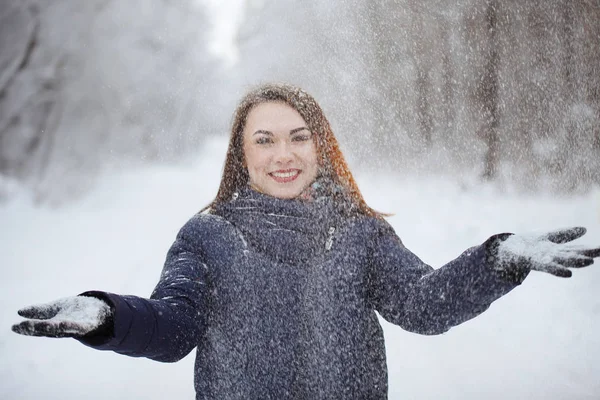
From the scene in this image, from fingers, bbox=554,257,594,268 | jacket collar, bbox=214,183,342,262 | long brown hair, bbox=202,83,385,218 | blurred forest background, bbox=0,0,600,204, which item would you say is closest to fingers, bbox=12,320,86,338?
A: jacket collar, bbox=214,183,342,262

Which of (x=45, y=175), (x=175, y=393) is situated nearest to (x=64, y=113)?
(x=45, y=175)

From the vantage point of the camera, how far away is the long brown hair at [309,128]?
141cm

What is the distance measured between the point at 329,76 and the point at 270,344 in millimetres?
4186

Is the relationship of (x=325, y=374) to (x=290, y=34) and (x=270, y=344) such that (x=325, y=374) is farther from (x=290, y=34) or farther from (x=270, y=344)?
(x=290, y=34)

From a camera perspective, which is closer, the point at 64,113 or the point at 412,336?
the point at 412,336

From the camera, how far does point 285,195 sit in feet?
4.47

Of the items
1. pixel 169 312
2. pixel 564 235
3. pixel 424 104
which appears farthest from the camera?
pixel 424 104

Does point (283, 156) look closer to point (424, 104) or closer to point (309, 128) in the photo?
point (309, 128)

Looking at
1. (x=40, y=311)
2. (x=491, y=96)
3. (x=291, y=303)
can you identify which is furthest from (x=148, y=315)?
(x=491, y=96)

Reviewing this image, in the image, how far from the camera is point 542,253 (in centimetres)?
92

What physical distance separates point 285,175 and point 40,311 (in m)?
0.68

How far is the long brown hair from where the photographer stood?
141 cm

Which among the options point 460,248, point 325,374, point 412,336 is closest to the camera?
point 325,374

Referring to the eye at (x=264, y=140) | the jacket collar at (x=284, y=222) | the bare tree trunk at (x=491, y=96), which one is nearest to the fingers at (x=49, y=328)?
the jacket collar at (x=284, y=222)
